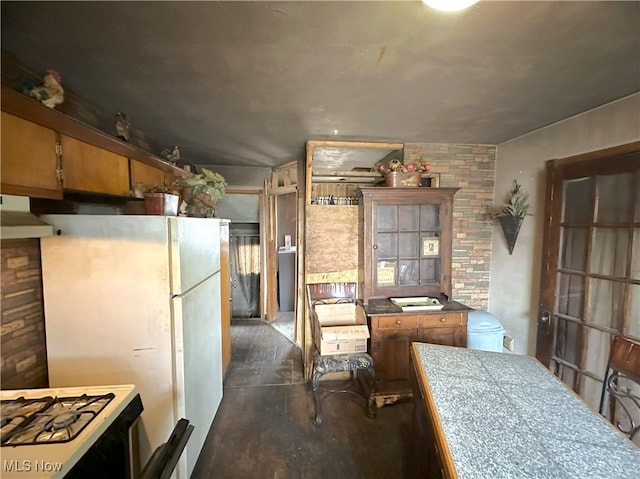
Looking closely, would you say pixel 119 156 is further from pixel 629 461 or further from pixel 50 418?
pixel 629 461

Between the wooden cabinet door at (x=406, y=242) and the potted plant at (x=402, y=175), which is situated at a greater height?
the potted plant at (x=402, y=175)

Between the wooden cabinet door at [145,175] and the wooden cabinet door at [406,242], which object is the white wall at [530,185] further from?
the wooden cabinet door at [145,175]

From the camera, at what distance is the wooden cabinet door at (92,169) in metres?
1.36

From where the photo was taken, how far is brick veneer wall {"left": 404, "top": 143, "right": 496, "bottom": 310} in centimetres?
282

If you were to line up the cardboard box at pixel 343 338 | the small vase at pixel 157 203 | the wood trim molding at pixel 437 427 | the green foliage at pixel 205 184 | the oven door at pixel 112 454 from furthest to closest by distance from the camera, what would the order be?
1. the cardboard box at pixel 343 338
2. the green foliage at pixel 205 184
3. the small vase at pixel 157 203
4. the oven door at pixel 112 454
5. the wood trim molding at pixel 437 427

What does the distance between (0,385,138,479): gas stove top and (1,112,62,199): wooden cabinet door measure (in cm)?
85

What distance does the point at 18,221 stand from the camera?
1091 millimetres

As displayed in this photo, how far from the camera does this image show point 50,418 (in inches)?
38.7

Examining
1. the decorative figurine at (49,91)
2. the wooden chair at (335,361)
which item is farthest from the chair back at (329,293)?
the decorative figurine at (49,91)

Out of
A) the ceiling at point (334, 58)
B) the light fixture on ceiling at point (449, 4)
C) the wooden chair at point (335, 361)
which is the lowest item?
the wooden chair at point (335, 361)

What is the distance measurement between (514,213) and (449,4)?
7.17 ft

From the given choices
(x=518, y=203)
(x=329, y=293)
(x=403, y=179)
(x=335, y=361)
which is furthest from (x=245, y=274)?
(x=518, y=203)

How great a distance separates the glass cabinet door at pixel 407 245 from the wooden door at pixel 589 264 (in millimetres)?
905

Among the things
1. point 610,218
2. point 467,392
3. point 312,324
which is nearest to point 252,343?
point 312,324
